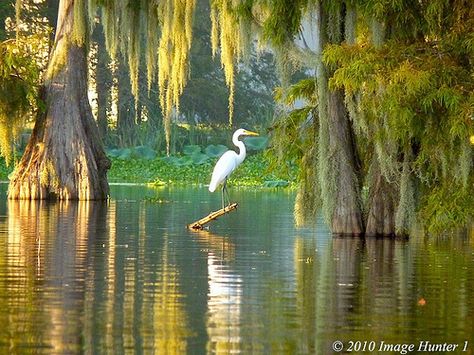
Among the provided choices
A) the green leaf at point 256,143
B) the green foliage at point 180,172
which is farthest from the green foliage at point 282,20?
the green leaf at point 256,143

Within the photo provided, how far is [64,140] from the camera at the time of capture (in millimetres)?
32562

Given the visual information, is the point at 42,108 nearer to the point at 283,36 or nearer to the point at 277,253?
the point at 283,36

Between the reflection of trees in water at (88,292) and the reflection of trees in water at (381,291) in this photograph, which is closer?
the reflection of trees in water at (88,292)

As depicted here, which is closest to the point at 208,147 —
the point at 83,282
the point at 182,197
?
the point at 182,197

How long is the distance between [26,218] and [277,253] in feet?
24.5

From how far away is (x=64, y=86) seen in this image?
108 ft
